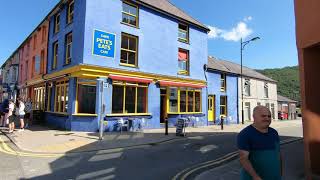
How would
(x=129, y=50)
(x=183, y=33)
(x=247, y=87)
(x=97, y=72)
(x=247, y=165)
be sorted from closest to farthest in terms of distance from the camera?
1. (x=247, y=165)
2. (x=97, y=72)
3. (x=129, y=50)
4. (x=183, y=33)
5. (x=247, y=87)

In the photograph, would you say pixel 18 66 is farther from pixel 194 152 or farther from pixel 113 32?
pixel 194 152

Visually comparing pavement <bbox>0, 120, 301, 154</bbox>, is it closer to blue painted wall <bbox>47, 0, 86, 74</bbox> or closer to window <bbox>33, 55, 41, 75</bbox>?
blue painted wall <bbox>47, 0, 86, 74</bbox>

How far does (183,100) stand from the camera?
66.1ft

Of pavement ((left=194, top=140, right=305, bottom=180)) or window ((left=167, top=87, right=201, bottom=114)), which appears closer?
pavement ((left=194, top=140, right=305, bottom=180))

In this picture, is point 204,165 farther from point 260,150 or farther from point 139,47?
point 139,47

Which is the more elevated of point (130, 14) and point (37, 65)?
point (130, 14)

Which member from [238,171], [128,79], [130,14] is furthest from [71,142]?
[130,14]

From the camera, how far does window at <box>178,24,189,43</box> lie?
2093 cm

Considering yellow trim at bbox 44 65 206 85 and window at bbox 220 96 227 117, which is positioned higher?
yellow trim at bbox 44 65 206 85

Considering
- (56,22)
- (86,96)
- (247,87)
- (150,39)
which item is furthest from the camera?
(247,87)

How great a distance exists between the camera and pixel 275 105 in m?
33.4

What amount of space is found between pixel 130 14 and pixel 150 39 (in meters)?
2.16

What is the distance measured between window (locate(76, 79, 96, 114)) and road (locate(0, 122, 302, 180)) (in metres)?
5.38

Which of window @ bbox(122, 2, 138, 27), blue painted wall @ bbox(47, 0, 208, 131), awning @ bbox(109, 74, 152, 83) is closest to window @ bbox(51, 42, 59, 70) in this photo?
blue painted wall @ bbox(47, 0, 208, 131)
